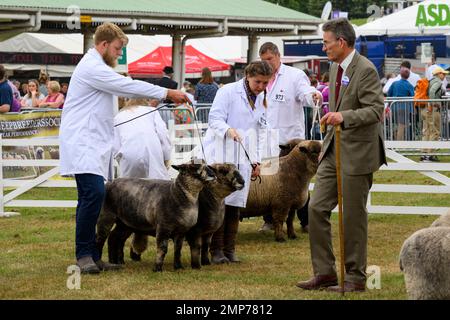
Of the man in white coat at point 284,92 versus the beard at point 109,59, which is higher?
the beard at point 109,59

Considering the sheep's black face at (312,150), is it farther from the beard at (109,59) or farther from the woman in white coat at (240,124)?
the beard at (109,59)

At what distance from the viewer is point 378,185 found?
13.8 meters

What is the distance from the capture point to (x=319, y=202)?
810 cm

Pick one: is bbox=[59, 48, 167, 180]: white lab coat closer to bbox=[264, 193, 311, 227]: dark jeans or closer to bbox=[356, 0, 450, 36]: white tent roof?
bbox=[264, 193, 311, 227]: dark jeans

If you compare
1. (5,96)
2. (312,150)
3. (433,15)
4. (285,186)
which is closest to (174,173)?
(285,186)

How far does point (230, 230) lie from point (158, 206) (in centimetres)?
113

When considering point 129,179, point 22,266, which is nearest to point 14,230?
point 22,266

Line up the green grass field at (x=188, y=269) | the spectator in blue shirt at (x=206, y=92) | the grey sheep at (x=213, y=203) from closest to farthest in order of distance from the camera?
the green grass field at (x=188, y=269) → the grey sheep at (x=213, y=203) → the spectator in blue shirt at (x=206, y=92)

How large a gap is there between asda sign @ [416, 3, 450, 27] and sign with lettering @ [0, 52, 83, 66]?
11.1 meters

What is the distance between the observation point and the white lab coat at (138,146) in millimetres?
10430

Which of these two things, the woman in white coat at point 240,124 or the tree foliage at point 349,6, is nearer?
the woman in white coat at point 240,124

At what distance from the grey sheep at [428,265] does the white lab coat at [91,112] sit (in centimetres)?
296

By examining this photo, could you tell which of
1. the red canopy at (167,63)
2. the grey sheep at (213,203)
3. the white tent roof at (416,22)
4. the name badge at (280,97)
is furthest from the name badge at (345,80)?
the red canopy at (167,63)

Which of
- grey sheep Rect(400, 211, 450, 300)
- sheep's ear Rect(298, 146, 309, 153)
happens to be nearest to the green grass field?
sheep's ear Rect(298, 146, 309, 153)
